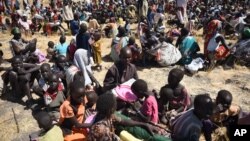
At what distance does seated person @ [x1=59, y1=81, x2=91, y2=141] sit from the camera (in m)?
4.59


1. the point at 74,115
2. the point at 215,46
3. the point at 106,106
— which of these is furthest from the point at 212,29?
the point at 106,106

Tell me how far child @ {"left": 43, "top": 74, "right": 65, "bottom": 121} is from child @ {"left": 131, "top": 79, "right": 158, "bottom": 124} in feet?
6.15

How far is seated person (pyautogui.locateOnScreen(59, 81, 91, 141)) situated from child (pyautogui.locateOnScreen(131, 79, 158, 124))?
78cm

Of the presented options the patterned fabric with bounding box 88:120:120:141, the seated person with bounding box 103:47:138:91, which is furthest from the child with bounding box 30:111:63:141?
the seated person with bounding box 103:47:138:91

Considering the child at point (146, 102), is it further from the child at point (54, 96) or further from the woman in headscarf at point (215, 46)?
the woman in headscarf at point (215, 46)

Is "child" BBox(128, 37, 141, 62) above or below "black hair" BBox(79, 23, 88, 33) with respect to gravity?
below

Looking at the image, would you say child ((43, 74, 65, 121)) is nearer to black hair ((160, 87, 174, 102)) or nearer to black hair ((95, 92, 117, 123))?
black hair ((160, 87, 174, 102))

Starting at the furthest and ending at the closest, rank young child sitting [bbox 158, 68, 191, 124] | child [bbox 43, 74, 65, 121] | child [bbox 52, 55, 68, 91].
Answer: child [bbox 52, 55, 68, 91]
child [bbox 43, 74, 65, 121]
young child sitting [bbox 158, 68, 191, 124]

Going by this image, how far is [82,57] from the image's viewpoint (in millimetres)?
6535

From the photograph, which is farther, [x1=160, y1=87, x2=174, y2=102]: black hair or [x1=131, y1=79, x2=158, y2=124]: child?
[x1=160, y1=87, x2=174, y2=102]: black hair

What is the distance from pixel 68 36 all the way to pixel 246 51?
22.8ft

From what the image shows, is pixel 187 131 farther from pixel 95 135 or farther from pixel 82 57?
pixel 82 57

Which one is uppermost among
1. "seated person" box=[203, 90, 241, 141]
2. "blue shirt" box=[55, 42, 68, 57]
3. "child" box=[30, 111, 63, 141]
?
"blue shirt" box=[55, 42, 68, 57]

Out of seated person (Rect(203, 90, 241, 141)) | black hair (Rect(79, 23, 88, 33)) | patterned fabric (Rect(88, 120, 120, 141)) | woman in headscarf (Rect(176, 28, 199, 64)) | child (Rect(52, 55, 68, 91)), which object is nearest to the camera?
patterned fabric (Rect(88, 120, 120, 141))
